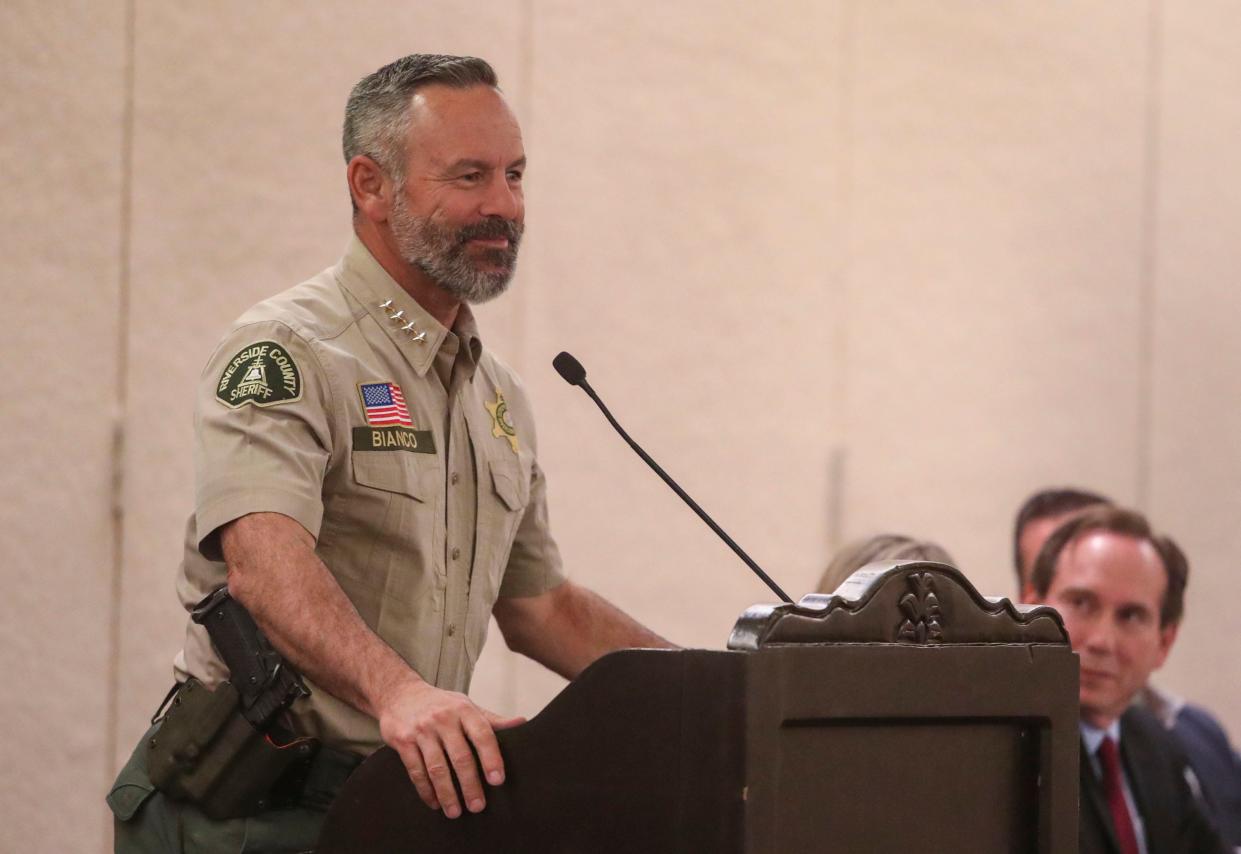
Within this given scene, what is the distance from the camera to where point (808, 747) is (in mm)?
1367

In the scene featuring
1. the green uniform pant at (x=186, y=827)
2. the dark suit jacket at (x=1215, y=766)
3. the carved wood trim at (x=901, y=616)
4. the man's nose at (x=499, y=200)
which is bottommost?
the dark suit jacket at (x=1215, y=766)

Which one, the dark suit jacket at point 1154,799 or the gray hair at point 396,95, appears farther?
the dark suit jacket at point 1154,799

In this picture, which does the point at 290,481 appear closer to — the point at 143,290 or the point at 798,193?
the point at 143,290

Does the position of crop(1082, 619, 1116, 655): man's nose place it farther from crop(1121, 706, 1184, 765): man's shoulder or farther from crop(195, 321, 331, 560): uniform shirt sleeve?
crop(195, 321, 331, 560): uniform shirt sleeve

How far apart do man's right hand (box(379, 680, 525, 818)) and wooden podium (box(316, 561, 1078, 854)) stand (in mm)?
18

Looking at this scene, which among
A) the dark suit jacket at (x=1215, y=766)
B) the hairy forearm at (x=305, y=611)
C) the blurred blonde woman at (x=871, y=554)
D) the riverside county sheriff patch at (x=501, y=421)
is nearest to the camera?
the hairy forearm at (x=305, y=611)

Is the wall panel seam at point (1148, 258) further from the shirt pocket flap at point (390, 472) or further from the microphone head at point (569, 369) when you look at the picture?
the shirt pocket flap at point (390, 472)

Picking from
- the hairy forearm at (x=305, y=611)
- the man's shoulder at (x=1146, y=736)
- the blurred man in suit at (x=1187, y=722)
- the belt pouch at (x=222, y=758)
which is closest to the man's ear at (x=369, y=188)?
the hairy forearm at (x=305, y=611)

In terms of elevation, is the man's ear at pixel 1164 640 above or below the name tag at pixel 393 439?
below

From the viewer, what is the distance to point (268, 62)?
367cm

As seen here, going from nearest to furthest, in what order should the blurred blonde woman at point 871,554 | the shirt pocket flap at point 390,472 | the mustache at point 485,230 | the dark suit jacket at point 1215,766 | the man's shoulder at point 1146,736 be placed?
1. the shirt pocket flap at point 390,472
2. the mustache at point 485,230
3. the blurred blonde woman at point 871,554
4. the man's shoulder at point 1146,736
5. the dark suit jacket at point 1215,766

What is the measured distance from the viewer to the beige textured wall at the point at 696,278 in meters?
3.44

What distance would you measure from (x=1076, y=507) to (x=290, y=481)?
2.60 meters

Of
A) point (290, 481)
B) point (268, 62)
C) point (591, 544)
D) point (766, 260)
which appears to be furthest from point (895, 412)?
point (290, 481)
